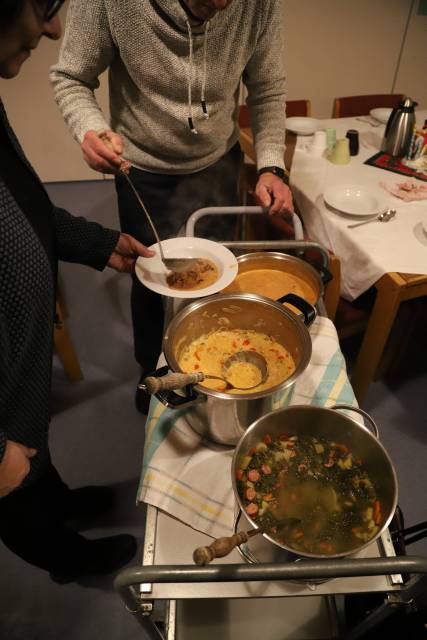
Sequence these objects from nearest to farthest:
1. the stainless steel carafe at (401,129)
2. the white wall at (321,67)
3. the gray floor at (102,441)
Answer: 1. the gray floor at (102,441)
2. the stainless steel carafe at (401,129)
3. the white wall at (321,67)

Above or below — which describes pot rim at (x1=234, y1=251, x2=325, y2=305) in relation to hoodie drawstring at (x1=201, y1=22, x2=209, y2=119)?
below

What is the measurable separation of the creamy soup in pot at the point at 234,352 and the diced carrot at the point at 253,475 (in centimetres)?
18

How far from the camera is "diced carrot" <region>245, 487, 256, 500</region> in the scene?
68cm

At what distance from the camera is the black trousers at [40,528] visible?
91 cm

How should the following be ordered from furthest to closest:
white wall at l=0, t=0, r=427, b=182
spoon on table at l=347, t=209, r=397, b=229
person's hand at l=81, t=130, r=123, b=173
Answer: white wall at l=0, t=0, r=427, b=182
spoon on table at l=347, t=209, r=397, b=229
person's hand at l=81, t=130, r=123, b=173

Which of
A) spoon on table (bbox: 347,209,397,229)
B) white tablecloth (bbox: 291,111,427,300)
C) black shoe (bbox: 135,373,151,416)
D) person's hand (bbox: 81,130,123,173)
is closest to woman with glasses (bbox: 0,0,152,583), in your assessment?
person's hand (bbox: 81,130,123,173)

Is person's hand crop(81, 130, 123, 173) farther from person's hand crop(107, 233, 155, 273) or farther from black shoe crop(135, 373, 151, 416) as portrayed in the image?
black shoe crop(135, 373, 151, 416)

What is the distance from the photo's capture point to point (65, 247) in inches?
39.5

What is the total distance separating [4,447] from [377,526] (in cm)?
61

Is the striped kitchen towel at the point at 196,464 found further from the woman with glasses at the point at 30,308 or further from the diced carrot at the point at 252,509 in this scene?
the woman with glasses at the point at 30,308

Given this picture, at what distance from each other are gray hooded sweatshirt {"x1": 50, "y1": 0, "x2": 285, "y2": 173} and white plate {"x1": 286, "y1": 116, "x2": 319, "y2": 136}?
0.83 metres

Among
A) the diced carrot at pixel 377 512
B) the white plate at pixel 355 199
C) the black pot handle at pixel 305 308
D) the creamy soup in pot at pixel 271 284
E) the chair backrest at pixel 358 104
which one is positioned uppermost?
the chair backrest at pixel 358 104

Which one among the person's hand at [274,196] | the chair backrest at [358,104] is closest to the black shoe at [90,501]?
the person's hand at [274,196]

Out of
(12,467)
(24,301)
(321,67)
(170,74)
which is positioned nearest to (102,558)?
(12,467)
